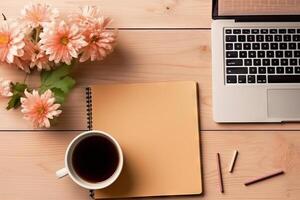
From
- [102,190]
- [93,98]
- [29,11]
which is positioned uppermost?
[29,11]

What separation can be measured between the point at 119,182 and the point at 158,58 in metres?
0.20

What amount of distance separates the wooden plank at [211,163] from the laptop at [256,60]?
35 millimetres

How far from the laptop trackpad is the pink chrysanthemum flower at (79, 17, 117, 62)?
259mm

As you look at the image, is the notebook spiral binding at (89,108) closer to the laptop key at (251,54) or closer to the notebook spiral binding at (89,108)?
the notebook spiral binding at (89,108)

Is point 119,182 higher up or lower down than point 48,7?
lower down

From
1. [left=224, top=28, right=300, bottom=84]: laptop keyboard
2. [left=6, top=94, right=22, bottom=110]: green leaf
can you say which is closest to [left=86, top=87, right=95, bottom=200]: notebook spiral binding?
[left=6, top=94, right=22, bottom=110]: green leaf

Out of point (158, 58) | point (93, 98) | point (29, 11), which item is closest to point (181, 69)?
point (158, 58)

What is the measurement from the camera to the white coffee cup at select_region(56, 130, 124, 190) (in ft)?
2.31

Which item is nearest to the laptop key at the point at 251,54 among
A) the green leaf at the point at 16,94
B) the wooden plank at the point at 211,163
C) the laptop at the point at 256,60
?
the laptop at the point at 256,60

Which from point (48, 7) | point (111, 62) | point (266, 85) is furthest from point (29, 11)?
point (266, 85)

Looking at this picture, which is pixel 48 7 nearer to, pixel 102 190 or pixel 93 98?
pixel 93 98

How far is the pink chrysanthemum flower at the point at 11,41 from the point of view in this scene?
2.37 ft

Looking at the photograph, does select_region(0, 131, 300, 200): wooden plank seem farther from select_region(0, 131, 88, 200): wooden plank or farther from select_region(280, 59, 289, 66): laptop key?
select_region(280, 59, 289, 66): laptop key

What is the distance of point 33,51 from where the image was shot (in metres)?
0.74
